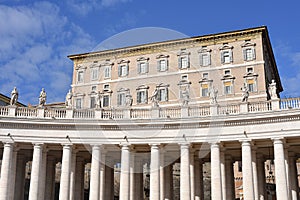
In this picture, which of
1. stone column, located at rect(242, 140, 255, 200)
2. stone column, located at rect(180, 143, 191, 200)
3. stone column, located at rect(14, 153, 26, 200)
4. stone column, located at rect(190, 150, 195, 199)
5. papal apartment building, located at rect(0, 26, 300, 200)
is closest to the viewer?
stone column, located at rect(242, 140, 255, 200)

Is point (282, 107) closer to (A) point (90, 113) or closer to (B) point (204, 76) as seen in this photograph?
(A) point (90, 113)

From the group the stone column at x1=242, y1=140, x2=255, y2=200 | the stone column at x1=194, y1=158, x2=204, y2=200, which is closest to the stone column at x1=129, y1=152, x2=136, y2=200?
the stone column at x1=194, y1=158, x2=204, y2=200

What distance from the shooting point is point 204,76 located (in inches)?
3118

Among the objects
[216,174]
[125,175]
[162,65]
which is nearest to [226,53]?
[162,65]

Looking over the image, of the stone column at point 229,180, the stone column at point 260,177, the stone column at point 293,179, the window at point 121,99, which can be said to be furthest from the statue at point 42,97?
the window at point 121,99

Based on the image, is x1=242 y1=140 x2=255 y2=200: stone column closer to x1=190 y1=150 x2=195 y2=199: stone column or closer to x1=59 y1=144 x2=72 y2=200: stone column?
x1=190 y1=150 x2=195 y2=199: stone column

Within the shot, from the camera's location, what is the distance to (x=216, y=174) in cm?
3959

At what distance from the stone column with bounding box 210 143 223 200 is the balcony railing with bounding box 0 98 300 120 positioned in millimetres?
3468

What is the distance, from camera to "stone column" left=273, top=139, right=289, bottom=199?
3734 cm

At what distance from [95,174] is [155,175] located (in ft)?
19.4

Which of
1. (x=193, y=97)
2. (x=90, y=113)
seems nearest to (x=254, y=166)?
(x=90, y=113)

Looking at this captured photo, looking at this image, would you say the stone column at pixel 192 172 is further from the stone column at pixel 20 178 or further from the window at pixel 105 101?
the window at pixel 105 101

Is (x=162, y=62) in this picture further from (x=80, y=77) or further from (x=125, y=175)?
(x=125, y=175)

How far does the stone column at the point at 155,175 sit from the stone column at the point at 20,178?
16.5 meters
